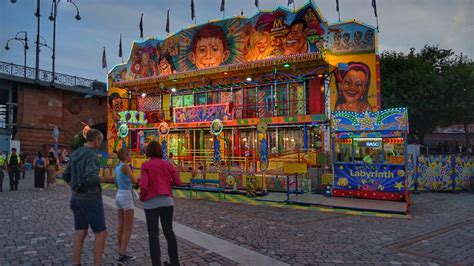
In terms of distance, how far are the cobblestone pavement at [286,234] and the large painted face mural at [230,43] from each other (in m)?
11.3

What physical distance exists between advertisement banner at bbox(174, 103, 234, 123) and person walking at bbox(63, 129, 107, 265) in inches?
678

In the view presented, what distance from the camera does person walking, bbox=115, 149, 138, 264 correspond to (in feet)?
17.4

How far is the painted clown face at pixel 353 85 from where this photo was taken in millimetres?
18781

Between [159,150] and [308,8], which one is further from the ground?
[308,8]

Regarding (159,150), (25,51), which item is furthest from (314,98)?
(25,51)

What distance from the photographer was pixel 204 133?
80.7 feet

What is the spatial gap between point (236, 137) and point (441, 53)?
24.6m

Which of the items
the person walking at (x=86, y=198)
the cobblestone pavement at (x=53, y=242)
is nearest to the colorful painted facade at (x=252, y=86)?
the cobblestone pavement at (x=53, y=242)

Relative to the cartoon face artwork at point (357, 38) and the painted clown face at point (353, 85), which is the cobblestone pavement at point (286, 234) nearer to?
the painted clown face at point (353, 85)

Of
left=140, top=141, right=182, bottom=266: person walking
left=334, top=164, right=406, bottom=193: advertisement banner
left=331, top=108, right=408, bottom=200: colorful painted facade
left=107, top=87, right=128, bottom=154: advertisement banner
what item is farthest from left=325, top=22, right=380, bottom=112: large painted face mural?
left=107, top=87, right=128, bottom=154: advertisement banner

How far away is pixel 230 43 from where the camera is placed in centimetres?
2225

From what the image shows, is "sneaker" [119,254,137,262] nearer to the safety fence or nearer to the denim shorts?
the denim shorts

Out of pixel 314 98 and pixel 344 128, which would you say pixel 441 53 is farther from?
pixel 344 128

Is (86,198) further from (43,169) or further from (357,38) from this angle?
(357,38)
